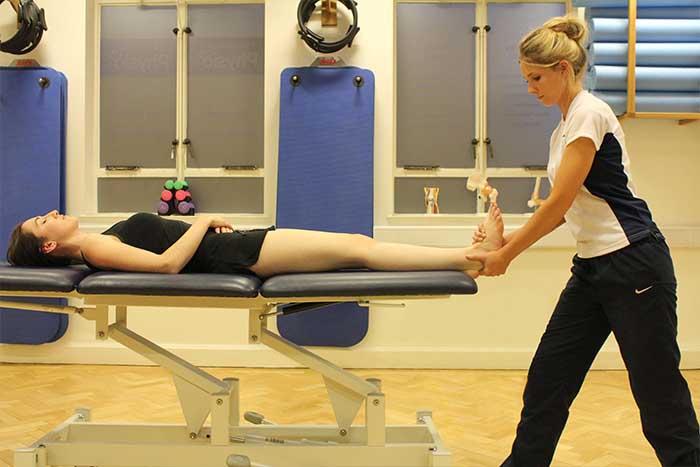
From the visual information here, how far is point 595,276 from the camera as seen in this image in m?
1.53

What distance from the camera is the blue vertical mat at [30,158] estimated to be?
11.5 feet

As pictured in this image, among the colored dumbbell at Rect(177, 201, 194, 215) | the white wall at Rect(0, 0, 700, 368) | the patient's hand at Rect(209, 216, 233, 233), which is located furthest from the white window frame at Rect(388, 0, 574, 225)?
the patient's hand at Rect(209, 216, 233, 233)

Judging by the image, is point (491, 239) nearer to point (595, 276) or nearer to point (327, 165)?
point (595, 276)

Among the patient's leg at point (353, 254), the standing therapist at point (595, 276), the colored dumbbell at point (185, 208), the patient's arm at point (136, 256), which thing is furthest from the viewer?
the colored dumbbell at point (185, 208)

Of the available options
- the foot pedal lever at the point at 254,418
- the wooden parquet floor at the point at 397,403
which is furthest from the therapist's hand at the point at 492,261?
the foot pedal lever at the point at 254,418

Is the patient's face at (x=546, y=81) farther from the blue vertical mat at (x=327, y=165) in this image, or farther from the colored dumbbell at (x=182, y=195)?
the colored dumbbell at (x=182, y=195)

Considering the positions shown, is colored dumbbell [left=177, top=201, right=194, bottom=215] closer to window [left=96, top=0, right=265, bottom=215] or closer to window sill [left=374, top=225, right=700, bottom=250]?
window [left=96, top=0, right=265, bottom=215]

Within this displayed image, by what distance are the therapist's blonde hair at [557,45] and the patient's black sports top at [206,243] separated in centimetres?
91

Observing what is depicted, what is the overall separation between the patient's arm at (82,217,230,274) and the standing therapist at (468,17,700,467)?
2.94ft

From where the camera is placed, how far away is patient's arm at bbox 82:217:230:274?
5.43 ft

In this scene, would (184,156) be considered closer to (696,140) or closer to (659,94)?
(659,94)

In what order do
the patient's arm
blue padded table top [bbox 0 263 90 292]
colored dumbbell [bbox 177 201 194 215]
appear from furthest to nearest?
colored dumbbell [bbox 177 201 194 215] < the patient's arm < blue padded table top [bbox 0 263 90 292]

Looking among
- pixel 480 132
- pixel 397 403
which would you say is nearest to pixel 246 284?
pixel 397 403

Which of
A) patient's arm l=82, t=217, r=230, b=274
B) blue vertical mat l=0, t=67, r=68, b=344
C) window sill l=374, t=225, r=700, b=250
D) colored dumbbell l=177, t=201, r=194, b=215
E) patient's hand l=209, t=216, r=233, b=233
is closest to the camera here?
patient's arm l=82, t=217, r=230, b=274
